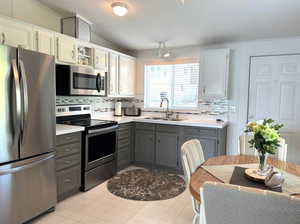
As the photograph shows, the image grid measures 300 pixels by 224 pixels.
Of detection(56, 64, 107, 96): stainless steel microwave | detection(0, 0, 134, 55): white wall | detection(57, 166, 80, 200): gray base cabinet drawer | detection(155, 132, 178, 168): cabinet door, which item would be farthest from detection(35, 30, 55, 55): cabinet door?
detection(155, 132, 178, 168): cabinet door

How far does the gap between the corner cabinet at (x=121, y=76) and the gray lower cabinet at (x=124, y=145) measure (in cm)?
66

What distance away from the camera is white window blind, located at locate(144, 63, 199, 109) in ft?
13.8

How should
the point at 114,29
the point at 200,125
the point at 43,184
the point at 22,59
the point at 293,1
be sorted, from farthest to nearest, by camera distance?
the point at 114,29 → the point at 200,125 → the point at 293,1 → the point at 43,184 → the point at 22,59

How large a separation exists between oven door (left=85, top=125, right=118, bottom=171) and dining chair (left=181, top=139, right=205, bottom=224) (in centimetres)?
146

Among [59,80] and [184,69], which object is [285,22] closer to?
[184,69]

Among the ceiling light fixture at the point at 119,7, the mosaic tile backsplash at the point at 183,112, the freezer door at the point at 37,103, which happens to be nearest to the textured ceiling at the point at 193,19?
the ceiling light fixture at the point at 119,7

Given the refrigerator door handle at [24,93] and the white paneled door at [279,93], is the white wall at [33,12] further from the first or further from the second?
the white paneled door at [279,93]

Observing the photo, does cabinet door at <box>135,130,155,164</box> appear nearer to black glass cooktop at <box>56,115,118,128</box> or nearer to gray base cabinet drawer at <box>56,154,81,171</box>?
black glass cooktop at <box>56,115,118,128</box>

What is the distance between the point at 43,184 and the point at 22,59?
1269 mm

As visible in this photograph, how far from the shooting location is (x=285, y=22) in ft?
9.78

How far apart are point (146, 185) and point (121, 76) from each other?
6.64 feet

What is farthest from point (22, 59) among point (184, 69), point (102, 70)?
point (184, 69)

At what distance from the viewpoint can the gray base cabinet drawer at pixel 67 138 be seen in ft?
8.17

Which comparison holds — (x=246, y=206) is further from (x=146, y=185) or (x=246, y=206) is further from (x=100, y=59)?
(x=100, y=59)
